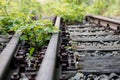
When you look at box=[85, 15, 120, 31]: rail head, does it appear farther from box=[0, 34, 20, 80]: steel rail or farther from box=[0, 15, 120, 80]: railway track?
box=[0, 34, 20, 80]: steel rail

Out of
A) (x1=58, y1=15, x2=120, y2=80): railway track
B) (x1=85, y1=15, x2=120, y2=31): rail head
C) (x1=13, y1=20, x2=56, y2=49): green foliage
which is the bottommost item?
(x1=85, y1=15, x2=120, y2=31): rail head

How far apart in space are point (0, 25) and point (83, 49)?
175 cm

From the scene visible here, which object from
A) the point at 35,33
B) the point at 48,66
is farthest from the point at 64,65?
the point at 35,33

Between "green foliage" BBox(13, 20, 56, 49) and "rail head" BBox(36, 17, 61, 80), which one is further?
"green foliage" BBox(13, 20, 56, 49)

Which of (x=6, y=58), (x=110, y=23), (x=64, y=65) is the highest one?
(x=6, y=58)

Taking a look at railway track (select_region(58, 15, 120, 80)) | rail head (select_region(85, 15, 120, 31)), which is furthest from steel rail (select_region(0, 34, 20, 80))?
rail head (select_region(85, 15, 120, 31))

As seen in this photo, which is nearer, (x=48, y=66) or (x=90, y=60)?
(x=48, y=66)

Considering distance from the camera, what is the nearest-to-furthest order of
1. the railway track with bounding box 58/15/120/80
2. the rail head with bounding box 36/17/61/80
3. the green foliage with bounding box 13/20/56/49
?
the rail head with bounding box 36/17/61/80
the railway track with bounding box 58/15/120/80
the green foliage with bounding box 13/20/56/49

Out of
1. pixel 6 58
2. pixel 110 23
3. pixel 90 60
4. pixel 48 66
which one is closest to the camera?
pixel 48 66

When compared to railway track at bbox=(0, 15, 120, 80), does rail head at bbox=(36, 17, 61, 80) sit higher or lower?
higher

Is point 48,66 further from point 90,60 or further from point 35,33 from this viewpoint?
point 35,33

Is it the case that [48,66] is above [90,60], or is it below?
above

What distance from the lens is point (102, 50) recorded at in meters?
3.96

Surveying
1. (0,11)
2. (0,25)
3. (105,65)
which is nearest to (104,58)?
(105,65)
